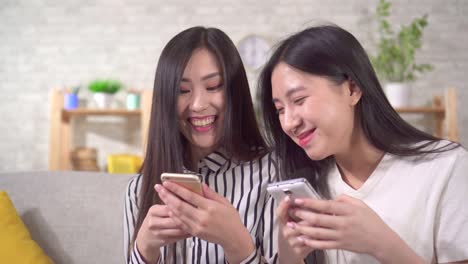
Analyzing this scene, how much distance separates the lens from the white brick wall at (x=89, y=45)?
157 inches

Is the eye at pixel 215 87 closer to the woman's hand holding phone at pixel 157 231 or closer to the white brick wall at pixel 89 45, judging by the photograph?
the woman's hand holding phone at pixel 157 231

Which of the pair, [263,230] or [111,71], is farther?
[111,71]

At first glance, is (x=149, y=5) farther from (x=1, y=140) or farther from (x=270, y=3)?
(x=1, y=140)

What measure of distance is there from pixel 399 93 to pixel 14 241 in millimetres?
2776

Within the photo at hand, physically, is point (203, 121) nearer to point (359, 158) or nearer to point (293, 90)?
point (293, 90)

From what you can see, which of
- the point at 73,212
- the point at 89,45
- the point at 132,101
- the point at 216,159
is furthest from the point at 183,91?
the point at 89,45

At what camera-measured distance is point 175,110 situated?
131 centimetres

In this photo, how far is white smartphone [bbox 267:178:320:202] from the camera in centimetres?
90

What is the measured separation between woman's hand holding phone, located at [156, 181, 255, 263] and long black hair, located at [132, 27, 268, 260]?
11.7 inches

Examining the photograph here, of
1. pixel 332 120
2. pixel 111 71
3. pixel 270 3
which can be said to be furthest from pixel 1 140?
pixel 332 120

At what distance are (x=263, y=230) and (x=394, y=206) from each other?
A: 381 millimetres

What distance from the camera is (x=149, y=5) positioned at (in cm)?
405

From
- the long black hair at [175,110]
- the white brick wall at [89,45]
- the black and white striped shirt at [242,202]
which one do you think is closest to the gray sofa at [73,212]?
the black and white striped shirt at [242,202]

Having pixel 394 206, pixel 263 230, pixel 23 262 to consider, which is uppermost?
pixel 394 206
